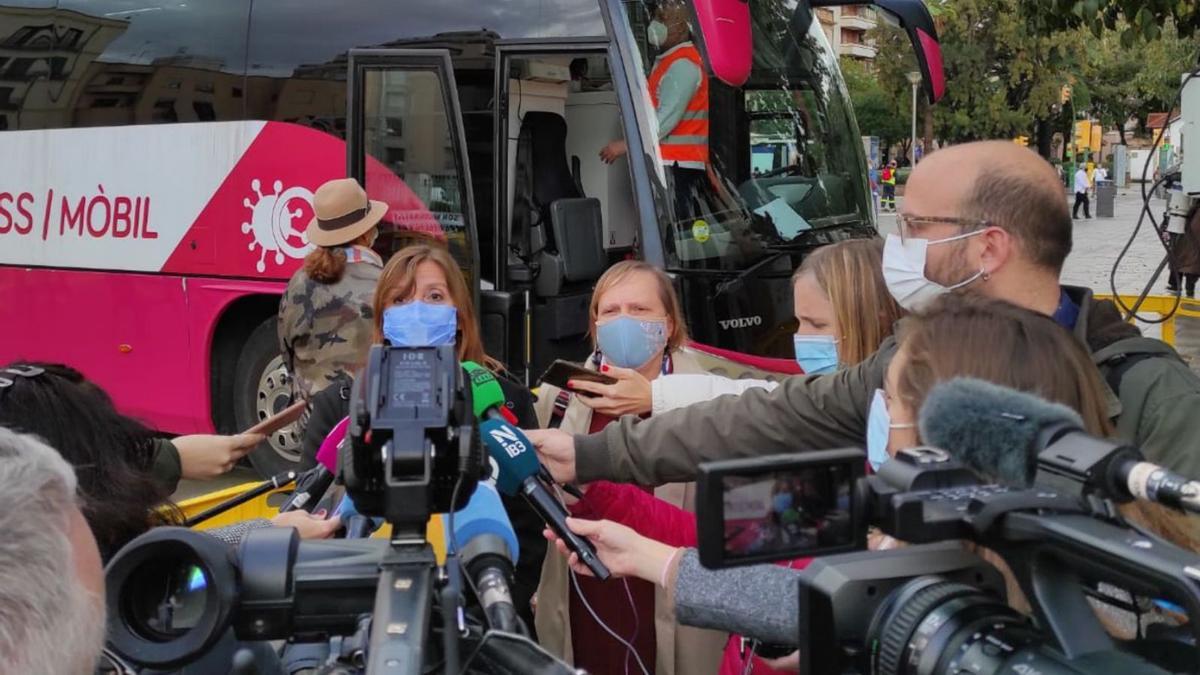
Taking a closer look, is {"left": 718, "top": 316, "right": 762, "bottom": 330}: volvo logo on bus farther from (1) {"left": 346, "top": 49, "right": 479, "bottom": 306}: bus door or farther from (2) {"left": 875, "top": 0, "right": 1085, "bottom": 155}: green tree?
(2) {"left": 875, "top": 0, "right": 1085, "bottom": 155}: green tree

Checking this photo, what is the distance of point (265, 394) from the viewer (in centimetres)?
769

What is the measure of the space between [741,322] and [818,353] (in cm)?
268

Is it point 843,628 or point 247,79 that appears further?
point 247,79

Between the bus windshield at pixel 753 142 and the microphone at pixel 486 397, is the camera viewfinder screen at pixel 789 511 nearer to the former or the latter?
the microphone at pixel 486 397

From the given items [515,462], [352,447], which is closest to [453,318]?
[515,462]

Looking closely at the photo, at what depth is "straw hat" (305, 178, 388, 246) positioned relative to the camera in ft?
18.8

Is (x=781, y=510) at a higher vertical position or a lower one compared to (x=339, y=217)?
lower

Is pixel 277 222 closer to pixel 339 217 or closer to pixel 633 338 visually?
pixel 339 217

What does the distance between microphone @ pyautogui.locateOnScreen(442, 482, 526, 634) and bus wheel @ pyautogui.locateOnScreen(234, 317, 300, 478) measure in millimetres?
5856

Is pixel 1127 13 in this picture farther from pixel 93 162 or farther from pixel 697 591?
pixel 93 162

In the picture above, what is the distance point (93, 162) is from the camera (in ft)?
26.7

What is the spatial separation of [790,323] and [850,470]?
5450mm

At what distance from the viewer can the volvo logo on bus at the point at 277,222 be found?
7.43 m

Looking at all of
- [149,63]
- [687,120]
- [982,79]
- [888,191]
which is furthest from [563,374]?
[982,79]
